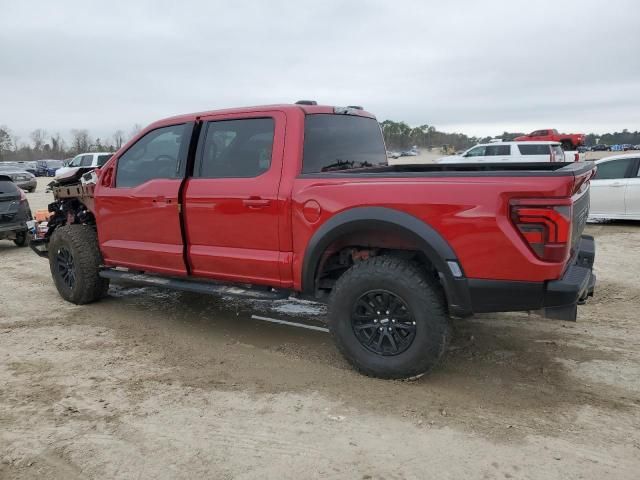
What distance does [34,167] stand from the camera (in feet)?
156

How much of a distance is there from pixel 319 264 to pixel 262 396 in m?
1.02

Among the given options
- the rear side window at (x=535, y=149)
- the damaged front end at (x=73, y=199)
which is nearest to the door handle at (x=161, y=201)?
the damaged front end at (x=73, y=199)

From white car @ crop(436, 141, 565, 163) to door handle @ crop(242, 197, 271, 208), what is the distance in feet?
47.6

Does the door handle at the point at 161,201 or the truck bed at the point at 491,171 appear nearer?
the truck bed at the point at 491,171

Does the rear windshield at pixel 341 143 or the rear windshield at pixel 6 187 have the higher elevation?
the rear windshield at pixel 341 143

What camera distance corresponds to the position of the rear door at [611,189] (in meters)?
10.3

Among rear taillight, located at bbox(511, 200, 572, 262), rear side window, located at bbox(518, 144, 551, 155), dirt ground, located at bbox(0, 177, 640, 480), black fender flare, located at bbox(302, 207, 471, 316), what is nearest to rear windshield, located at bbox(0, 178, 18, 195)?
dirt ground, located at bbox(0, 177, 640, 480)

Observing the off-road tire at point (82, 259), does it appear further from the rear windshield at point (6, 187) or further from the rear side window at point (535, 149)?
the rear side window at point (535, 149)

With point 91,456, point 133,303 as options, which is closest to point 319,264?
point 91,456

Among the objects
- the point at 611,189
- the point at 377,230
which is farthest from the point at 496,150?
the point at 377,230

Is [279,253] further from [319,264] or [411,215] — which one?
[411,215]

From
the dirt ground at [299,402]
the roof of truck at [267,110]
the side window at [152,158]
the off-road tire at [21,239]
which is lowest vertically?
the dirt ground at [299,402]

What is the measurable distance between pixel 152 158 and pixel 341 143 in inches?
71.7

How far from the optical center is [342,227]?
3.69 meters
